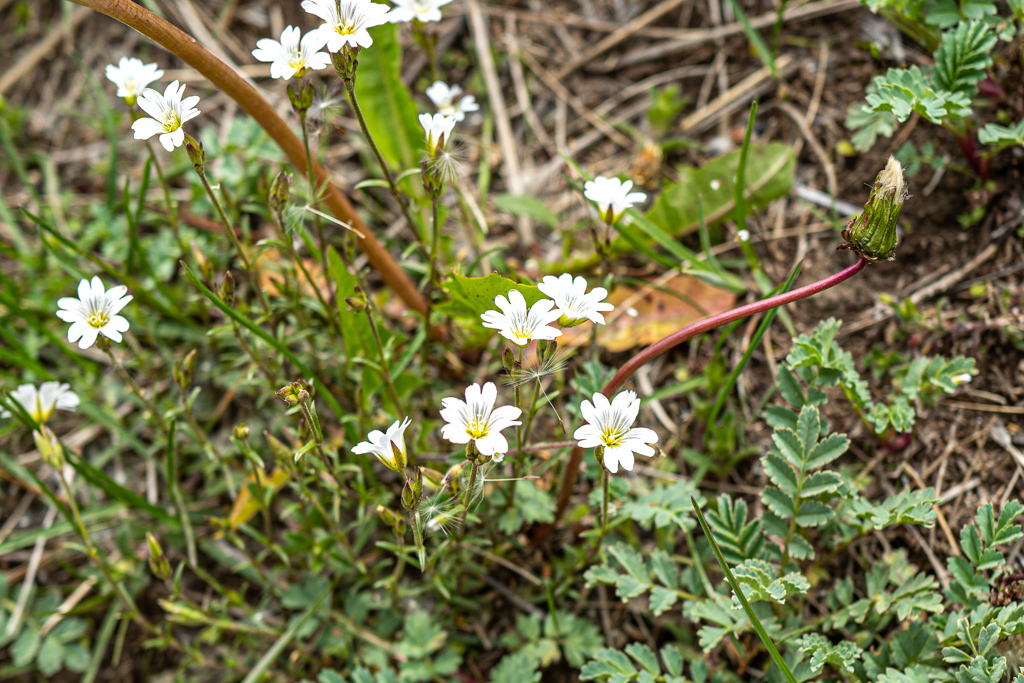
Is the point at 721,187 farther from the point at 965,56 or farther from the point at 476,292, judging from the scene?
the point at 476,292

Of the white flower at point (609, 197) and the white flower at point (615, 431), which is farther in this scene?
the white flower at point (609, 197)

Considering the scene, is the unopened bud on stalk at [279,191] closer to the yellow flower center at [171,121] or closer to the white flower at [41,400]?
the yellow flower center at [171,121]

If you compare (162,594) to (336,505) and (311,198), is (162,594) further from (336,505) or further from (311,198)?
(311,198)

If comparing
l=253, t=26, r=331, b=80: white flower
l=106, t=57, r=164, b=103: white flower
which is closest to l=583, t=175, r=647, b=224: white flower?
l=253, t=26, r=331, b=80: white flower

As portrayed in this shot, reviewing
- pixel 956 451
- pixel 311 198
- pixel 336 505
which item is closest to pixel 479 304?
pixel 311 198

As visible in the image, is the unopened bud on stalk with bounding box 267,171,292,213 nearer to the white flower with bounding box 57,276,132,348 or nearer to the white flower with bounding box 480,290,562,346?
the white flower with bounding box 57,276,132,348

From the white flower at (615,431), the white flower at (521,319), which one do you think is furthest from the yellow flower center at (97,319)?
the white flower at (615,431)

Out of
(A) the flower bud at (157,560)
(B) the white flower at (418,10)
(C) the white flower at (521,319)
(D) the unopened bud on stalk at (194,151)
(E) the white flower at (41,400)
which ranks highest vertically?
(B) the white flower at (418,10)
